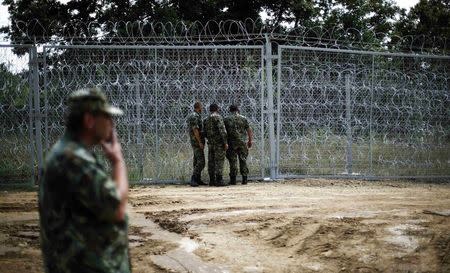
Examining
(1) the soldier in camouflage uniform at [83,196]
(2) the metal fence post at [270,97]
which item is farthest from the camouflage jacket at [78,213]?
(2) the metal fence post at [270,97]

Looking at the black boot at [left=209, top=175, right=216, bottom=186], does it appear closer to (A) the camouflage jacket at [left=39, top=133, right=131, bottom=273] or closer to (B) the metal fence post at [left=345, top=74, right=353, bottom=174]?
(B) the metal fence post at [left=345, top=74, right=353, bottom=174]

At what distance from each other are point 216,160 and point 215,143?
327 millimetres

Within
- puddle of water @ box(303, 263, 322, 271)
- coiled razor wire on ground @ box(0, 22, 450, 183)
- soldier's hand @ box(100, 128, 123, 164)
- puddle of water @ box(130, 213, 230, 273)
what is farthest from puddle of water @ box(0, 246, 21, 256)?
coiled razor wire on ground @ box(0, 22, 450, 183)

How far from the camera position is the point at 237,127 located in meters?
9.26

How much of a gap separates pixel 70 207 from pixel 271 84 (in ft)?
24.3

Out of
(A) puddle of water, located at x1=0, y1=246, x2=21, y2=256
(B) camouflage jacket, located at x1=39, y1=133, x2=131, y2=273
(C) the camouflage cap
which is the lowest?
(A) puddle of water, located at x1=0, y1=246, x2=21, y2=256

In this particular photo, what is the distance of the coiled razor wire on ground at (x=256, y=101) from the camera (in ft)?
29.1

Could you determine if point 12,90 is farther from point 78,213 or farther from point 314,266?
point 78,213

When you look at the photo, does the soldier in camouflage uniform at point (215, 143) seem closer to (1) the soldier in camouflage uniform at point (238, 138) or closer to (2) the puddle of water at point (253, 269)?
(1) the soldier in camouflage uniform at point (238, 138)

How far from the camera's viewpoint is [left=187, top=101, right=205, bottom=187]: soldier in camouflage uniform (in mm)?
9078

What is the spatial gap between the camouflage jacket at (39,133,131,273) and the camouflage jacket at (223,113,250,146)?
6904mm

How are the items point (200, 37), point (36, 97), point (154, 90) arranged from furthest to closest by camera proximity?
1. point (154, 90)
2. point (200, 37)
3. point (36, 97)

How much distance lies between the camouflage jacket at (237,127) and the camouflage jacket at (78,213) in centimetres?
690

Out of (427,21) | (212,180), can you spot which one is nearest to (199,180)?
(212,180)
